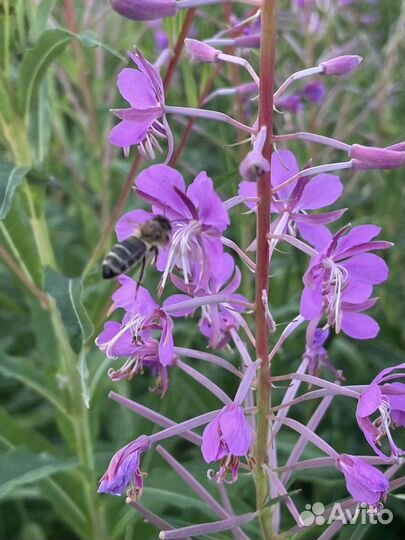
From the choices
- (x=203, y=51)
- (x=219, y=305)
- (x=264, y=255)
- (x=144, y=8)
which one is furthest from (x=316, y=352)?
(x=144, y=8)

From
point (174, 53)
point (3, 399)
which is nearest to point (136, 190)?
point (174, 53)

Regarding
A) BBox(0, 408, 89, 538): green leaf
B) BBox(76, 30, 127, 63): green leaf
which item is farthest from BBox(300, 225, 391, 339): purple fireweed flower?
BBox(0, 408, 89, 538): green leaf

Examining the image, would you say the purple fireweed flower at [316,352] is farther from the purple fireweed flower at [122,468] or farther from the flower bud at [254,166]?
the flower bud at [254,166]

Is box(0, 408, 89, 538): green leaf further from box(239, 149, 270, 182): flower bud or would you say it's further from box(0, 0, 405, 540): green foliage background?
box(239, 149, 270, 182): flower bud

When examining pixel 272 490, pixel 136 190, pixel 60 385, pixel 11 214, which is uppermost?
pixel 136 190

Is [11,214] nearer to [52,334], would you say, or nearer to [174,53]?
[52,334]

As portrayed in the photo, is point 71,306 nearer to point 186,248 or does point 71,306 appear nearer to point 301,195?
point 186,248
